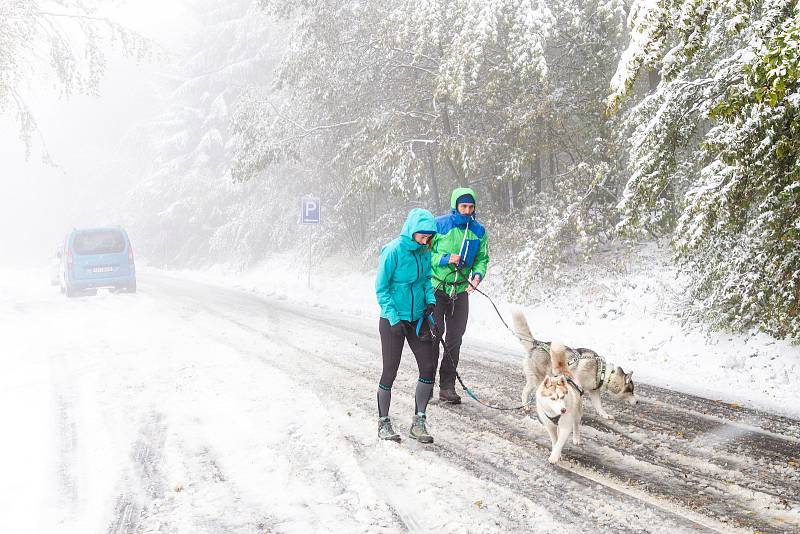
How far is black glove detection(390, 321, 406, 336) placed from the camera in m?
4.99

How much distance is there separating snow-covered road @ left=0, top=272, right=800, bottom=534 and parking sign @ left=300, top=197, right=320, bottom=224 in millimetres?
10374

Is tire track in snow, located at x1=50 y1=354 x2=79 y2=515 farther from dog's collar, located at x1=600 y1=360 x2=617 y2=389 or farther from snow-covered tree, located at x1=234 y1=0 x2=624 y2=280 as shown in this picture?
snow-covered tree, located at x1=234 y1=0 x2=624 y2=280

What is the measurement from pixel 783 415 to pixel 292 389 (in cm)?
546

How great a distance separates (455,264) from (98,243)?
48.4 feet

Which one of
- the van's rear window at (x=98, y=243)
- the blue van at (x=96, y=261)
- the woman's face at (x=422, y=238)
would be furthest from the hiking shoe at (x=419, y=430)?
the van's rear window at (x=98, y=243)

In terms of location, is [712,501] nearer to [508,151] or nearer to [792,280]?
[792,280]

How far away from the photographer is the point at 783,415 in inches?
228

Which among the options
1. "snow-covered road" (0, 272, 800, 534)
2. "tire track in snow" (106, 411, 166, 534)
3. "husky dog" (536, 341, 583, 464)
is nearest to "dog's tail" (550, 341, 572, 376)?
"husky dog" (536, 341, 583, 464)

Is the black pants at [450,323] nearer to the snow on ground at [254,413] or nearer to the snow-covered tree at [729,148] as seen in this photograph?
the snow on ground at [254,413]

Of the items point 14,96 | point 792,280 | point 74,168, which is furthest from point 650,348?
point 74,168

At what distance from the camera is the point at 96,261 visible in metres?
16.8

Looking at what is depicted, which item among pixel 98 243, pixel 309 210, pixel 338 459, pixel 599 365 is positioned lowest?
pixel 338 459

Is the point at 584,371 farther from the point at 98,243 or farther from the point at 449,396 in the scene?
the point at 98,243

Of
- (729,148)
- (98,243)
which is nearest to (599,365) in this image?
(729,148)
